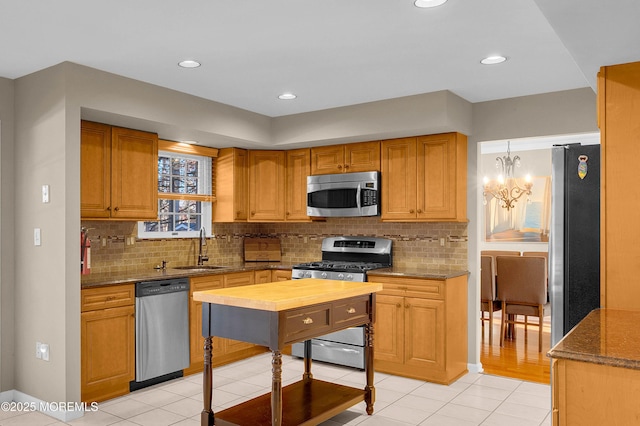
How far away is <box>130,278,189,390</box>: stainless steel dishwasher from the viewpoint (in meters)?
4.10

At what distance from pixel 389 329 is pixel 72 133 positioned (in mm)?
3024

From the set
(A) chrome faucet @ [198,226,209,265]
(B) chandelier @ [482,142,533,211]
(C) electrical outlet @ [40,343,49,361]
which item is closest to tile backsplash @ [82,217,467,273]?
(A) chrome faucet @ [198,226,209,265]

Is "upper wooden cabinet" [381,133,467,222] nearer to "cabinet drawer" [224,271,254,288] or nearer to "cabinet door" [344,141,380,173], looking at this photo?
"cabinet door" [344,141,380,173]

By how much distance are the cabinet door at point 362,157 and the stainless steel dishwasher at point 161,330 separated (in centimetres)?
196

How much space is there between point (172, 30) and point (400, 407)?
9.84 ft

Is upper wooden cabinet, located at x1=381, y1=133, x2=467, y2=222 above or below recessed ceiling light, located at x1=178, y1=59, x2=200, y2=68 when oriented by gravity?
below

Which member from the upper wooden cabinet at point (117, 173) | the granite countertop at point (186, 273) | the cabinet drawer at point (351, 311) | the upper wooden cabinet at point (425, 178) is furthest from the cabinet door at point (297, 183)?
the cabinet drawer at point (351, 311)

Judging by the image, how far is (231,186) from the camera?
5.50 metres

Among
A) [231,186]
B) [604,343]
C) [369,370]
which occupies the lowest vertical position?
[369,370]

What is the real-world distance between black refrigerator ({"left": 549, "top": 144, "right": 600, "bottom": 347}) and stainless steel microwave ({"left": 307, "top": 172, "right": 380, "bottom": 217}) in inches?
84.5

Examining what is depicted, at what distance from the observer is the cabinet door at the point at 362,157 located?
5.03 metres

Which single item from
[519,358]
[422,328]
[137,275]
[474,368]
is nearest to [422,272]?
[422,328]

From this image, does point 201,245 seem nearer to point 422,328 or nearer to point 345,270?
point 345,270

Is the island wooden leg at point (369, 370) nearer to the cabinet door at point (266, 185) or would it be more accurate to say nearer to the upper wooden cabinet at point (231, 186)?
the cabinet door at point (266, 185)
